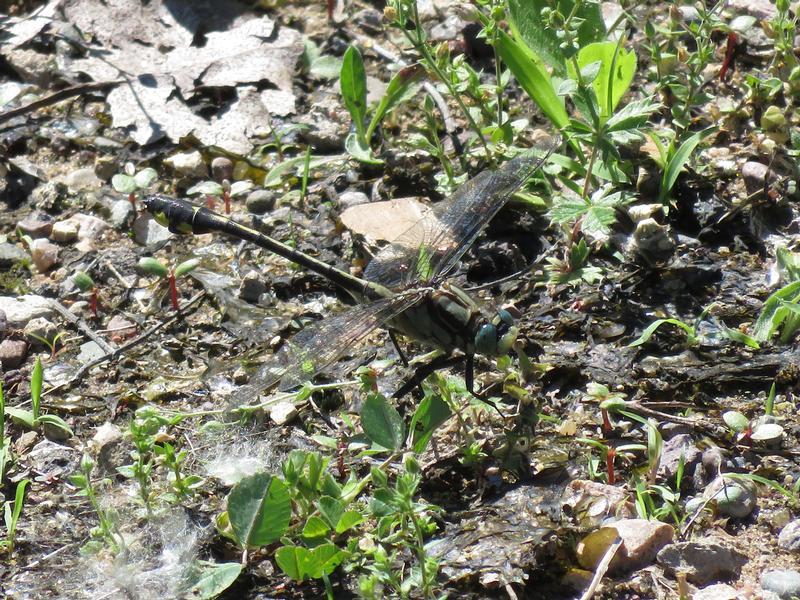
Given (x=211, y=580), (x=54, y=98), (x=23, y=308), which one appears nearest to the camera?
(x=211, y=580)

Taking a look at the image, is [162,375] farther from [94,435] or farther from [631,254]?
[631,254]

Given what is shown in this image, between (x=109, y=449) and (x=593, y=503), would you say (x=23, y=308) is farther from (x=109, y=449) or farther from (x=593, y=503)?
(x=593, y=503)

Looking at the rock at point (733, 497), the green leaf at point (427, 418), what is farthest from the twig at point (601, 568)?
the green leaf at point (427, 418)

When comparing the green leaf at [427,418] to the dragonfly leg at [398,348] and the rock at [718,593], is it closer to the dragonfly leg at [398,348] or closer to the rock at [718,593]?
the dragonfly leg at [398,348]

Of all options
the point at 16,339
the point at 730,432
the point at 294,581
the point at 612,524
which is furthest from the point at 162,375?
the point at 730,432

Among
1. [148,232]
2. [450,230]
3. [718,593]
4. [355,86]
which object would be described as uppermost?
[355,86]

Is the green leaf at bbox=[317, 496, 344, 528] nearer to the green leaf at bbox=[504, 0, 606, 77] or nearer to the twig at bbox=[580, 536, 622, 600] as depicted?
the twig at bbox=[580, 536, 622, 600]


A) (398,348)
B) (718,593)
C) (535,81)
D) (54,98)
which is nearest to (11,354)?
(398,348)

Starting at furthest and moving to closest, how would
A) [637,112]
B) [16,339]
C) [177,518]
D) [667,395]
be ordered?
[16,339]
[637,112]
[667,395]
[177,518]
